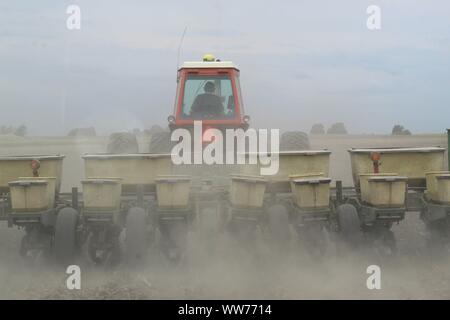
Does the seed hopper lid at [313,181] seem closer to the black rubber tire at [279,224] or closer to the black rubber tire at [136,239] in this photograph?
the black rubber tire at [279,224]

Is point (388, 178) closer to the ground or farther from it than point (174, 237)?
→ farther from it

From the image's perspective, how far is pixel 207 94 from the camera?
8.78 meters

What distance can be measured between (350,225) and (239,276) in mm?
1565

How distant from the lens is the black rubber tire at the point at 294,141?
9297 mm

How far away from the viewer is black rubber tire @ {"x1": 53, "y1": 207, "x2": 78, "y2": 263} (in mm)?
6691

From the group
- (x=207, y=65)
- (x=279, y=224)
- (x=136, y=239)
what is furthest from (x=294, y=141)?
(x=136, y=239)

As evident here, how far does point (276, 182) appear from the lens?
730cm

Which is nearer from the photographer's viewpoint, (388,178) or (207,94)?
(388,178)

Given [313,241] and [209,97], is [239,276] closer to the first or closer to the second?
[313,241]

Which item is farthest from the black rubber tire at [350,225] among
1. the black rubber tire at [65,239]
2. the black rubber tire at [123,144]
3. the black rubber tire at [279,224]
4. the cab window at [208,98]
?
the black rubber tire at [123,144]

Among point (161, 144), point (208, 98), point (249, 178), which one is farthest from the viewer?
point (161, 144)

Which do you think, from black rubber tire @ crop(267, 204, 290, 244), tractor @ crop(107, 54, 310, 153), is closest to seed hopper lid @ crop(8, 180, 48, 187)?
tractor @ crop(107, 54, 310, 153)

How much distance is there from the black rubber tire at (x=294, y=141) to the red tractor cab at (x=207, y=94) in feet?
3.54
